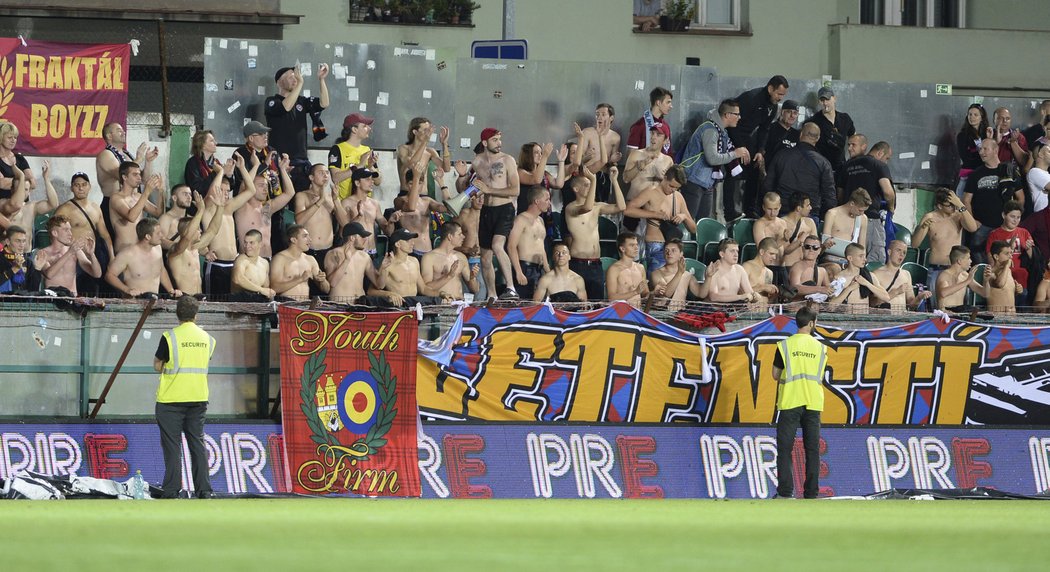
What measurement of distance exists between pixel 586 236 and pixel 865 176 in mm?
4690

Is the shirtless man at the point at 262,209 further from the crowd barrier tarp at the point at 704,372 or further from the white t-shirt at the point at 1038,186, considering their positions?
the white t-shirt at the point at 1038,186

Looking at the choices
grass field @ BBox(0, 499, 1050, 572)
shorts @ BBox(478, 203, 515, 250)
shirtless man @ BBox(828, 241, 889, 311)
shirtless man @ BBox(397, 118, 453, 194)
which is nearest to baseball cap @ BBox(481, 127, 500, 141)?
shirtless man @ BBox(397, 118, 453, 194)

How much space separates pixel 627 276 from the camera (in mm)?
17328

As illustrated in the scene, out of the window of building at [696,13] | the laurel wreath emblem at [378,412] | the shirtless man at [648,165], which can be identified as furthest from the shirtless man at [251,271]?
the window of building at [696,13]

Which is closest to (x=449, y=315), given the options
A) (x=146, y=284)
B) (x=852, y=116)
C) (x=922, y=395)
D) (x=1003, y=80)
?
(x=146, y=284)

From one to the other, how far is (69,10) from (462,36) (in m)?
6.22

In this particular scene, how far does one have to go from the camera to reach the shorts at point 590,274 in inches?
706

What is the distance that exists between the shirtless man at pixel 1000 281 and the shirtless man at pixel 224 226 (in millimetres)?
9043

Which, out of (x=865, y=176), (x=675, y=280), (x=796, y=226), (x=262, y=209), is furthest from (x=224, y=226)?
(x=865, y=176)

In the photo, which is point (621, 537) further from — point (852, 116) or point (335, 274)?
point (852, 116)

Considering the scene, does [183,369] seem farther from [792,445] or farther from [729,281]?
[729,281]

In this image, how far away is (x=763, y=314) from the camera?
16.8 meters

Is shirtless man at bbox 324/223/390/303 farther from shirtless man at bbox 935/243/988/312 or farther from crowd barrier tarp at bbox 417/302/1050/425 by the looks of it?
shirtless man at bbox 935/243/988/312

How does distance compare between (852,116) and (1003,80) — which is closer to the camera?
(852,116)
